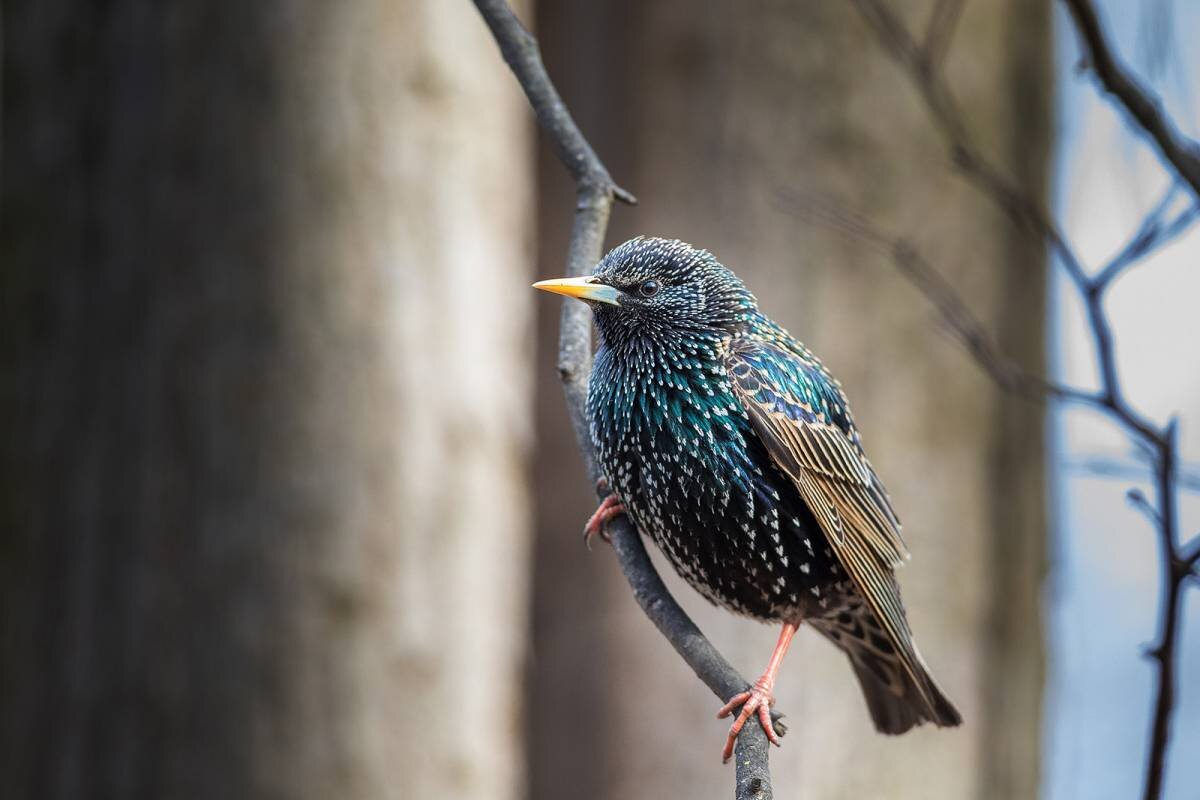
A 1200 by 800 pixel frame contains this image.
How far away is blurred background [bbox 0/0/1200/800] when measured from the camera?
5.35m

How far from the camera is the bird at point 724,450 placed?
2922 mm

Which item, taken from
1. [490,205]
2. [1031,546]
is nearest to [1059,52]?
[1031,546]

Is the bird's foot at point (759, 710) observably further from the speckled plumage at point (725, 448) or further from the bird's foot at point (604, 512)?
the bird's foot at point (604, 512)

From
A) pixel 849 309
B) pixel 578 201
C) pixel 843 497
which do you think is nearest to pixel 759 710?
pixel 843 497

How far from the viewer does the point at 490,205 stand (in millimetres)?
5562

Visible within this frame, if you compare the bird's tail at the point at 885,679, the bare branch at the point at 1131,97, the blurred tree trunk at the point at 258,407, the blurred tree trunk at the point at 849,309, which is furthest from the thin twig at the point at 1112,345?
the blurred tree trunk at the point at 258,407

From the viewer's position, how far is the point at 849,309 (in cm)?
538

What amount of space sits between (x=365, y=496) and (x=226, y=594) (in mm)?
663

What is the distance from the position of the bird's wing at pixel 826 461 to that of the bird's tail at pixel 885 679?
0.08 m

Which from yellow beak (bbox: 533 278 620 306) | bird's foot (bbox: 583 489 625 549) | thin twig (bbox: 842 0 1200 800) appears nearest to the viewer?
thin twig (bbox: 842 0 1200 800)

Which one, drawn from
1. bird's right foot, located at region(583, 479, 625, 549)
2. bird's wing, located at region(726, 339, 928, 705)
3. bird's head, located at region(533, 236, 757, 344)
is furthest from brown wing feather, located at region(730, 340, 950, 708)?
bird's right foot, located at region(583, 479, 625, 549)

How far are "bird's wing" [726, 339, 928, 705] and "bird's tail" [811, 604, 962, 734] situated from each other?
0.08 metres

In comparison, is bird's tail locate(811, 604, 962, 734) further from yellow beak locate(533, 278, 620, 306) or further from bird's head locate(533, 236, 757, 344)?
yellow beak locate(533, 278, 620, 306)

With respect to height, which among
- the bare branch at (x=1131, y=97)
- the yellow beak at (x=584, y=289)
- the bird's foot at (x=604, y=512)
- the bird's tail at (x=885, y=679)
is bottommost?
the bird's tail at (x=885, y=679)
